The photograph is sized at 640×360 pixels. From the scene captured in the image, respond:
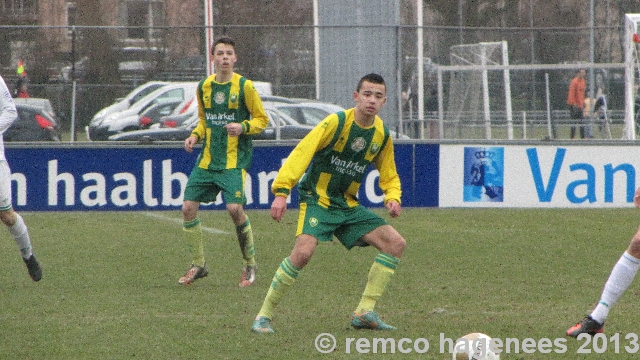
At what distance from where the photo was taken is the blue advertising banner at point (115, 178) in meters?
13.7

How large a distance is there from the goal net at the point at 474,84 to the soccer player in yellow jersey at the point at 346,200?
328 inches

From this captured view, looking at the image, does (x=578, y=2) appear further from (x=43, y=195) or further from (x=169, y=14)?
(x=43, y=195)

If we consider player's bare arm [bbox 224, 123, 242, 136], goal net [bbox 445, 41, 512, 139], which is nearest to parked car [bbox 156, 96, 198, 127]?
goal net [bbox 445, 41, 512, 139]

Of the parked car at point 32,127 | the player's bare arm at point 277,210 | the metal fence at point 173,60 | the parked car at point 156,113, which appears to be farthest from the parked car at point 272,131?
the player's bare arm at point 277,210

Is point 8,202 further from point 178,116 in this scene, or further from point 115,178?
point 178,116

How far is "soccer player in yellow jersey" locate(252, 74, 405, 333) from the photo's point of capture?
6.58 metres

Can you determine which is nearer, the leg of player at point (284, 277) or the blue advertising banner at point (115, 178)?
the leg of player at point (284, 277)

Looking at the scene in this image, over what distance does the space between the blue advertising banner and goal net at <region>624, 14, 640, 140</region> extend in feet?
12.3

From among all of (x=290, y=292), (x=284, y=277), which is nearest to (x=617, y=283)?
(x=284, y=277)

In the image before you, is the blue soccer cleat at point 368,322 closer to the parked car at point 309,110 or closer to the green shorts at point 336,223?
the green shorts at point 336,223

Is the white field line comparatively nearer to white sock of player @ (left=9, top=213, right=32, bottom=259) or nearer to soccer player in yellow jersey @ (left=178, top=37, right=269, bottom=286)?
soccer player in yellow jersey @ (left=178, top=37, right=269, bottom=286)

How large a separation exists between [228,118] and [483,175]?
6.29 metres

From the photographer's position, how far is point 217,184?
8.73 m

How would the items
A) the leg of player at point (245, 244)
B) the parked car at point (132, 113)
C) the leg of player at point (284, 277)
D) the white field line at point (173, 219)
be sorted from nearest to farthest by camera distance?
the leg of player at point (284, 277) < the leg of player at point (245, 244) < the white field line at point (173, 219) < the parked car at point (132, 113)
